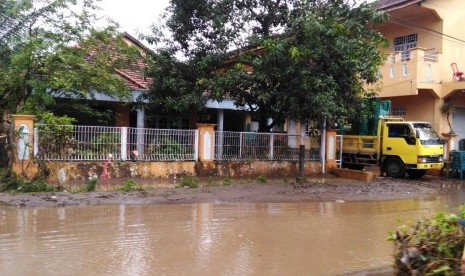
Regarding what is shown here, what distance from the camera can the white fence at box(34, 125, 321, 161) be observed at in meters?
13.1

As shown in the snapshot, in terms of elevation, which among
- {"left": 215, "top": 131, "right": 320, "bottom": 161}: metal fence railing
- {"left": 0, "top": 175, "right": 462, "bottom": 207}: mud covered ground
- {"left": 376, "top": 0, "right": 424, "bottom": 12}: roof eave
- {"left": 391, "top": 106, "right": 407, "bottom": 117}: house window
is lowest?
{"left": 0, "top": 175, "right": 462, "bottom": 207}: mud covered ground

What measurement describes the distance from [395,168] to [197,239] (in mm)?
12379

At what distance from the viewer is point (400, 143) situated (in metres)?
17.3

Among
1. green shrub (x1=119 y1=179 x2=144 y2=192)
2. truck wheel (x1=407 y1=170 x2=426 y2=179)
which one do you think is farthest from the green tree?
truck wheel (x1=407 y1=170 x2=426 y2=179)

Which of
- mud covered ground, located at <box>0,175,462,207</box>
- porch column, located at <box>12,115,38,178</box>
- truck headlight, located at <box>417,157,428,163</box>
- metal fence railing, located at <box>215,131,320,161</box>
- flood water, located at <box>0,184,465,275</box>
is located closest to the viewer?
flood water, located at <box>0,184,465,275</box>

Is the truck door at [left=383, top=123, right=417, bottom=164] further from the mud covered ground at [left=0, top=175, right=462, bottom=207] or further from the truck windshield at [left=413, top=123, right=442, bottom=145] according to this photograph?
the mud covered ground at [left=0, top=175, right=462, bottom=207]

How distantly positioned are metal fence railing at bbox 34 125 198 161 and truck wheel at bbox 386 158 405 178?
7957mm

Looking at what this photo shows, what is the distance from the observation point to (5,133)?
12.9 m

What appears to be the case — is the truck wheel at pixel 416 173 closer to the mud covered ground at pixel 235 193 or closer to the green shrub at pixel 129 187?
the mud covered ground at pixel 235 193

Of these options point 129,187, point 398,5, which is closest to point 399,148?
point 398,5

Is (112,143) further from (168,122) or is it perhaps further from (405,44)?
(405,44)

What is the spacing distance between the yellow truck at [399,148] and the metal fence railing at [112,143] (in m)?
7.61

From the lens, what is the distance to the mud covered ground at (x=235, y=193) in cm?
1059

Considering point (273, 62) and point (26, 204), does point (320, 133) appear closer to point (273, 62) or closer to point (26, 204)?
point (273, 62)
